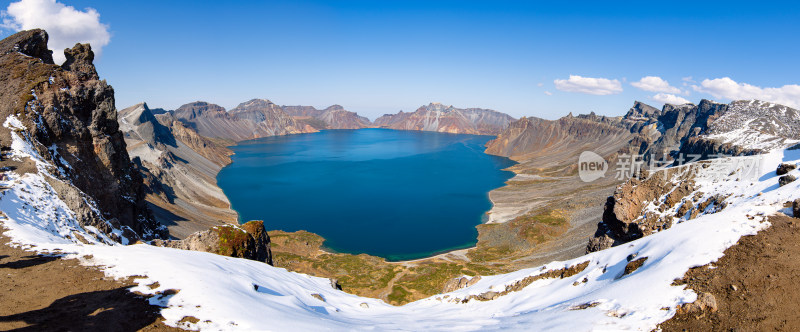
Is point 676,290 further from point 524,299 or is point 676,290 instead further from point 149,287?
point 149,287

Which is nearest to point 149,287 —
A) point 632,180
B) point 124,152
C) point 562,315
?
point 562,315

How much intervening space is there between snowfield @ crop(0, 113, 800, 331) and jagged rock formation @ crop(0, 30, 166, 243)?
3.03m

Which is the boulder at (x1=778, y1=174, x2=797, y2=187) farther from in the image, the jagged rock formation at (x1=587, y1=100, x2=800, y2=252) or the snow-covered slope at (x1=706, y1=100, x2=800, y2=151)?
the snow-covered slope at (x1=706, y1=100, x2=800, y2=151)

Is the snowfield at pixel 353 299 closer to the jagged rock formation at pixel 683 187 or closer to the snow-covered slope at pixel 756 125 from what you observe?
the jagged rock formation at pixel 683 187

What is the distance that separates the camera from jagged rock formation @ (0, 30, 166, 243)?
3444 cm

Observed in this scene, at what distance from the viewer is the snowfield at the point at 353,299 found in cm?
1702

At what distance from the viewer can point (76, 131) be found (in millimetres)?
41500

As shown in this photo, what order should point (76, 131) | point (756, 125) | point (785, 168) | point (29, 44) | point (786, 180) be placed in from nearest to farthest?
point (786, 180) < point (785, 168) < point (76, 131) < point (29, 44) < point (756, 125)

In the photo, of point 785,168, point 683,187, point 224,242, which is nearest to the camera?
point 224,242

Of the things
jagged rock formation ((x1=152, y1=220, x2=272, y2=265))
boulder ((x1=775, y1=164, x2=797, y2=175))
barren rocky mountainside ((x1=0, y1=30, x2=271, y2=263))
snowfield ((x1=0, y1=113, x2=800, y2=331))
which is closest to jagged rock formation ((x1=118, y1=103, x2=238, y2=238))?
barren rocky mountainside ((x1=0, y1=30, x2=271, y2=263))

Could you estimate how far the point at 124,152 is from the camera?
54500 mm

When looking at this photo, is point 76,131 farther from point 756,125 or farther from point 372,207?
point 756,125

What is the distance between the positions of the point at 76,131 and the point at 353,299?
3828cm

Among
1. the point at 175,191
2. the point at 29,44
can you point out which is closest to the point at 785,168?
the point at 29,44
